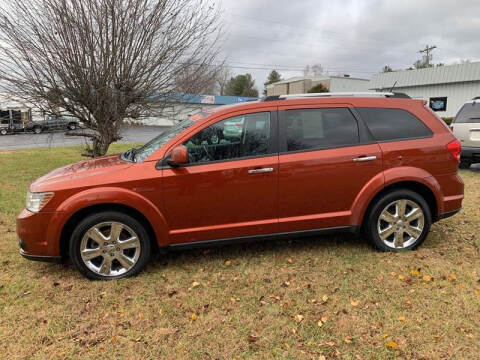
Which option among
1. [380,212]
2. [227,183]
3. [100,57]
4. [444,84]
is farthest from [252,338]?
[444,84]

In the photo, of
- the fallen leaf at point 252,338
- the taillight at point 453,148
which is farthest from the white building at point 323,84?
the fallen leaf at point 252,338

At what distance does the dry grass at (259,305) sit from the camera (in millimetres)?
2602

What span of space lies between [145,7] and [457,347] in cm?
766

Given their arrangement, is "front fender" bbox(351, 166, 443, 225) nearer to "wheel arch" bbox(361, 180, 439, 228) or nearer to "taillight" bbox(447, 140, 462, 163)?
"wheel arch" bbox(361, 180, 439, 228)

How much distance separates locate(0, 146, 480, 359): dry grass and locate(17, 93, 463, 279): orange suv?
342mm

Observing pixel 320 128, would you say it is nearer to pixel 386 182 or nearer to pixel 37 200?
pixel 386 182

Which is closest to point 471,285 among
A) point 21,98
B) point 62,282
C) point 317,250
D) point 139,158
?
point 317,250

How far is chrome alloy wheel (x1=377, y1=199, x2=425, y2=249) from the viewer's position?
396 cm

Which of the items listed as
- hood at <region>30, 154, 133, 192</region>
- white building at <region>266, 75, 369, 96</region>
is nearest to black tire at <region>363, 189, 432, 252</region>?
hood at <region>30, 154, 133, 192</region>

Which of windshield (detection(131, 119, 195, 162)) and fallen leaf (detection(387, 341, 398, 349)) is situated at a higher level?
windshield (detection(131, 119, 195, 162))

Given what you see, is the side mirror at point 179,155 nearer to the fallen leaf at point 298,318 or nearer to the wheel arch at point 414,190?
the fallen leaf at point 298,318

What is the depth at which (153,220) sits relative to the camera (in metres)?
3.51

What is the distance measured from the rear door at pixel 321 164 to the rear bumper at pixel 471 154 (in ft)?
18.5

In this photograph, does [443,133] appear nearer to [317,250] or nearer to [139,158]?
[317,250]
